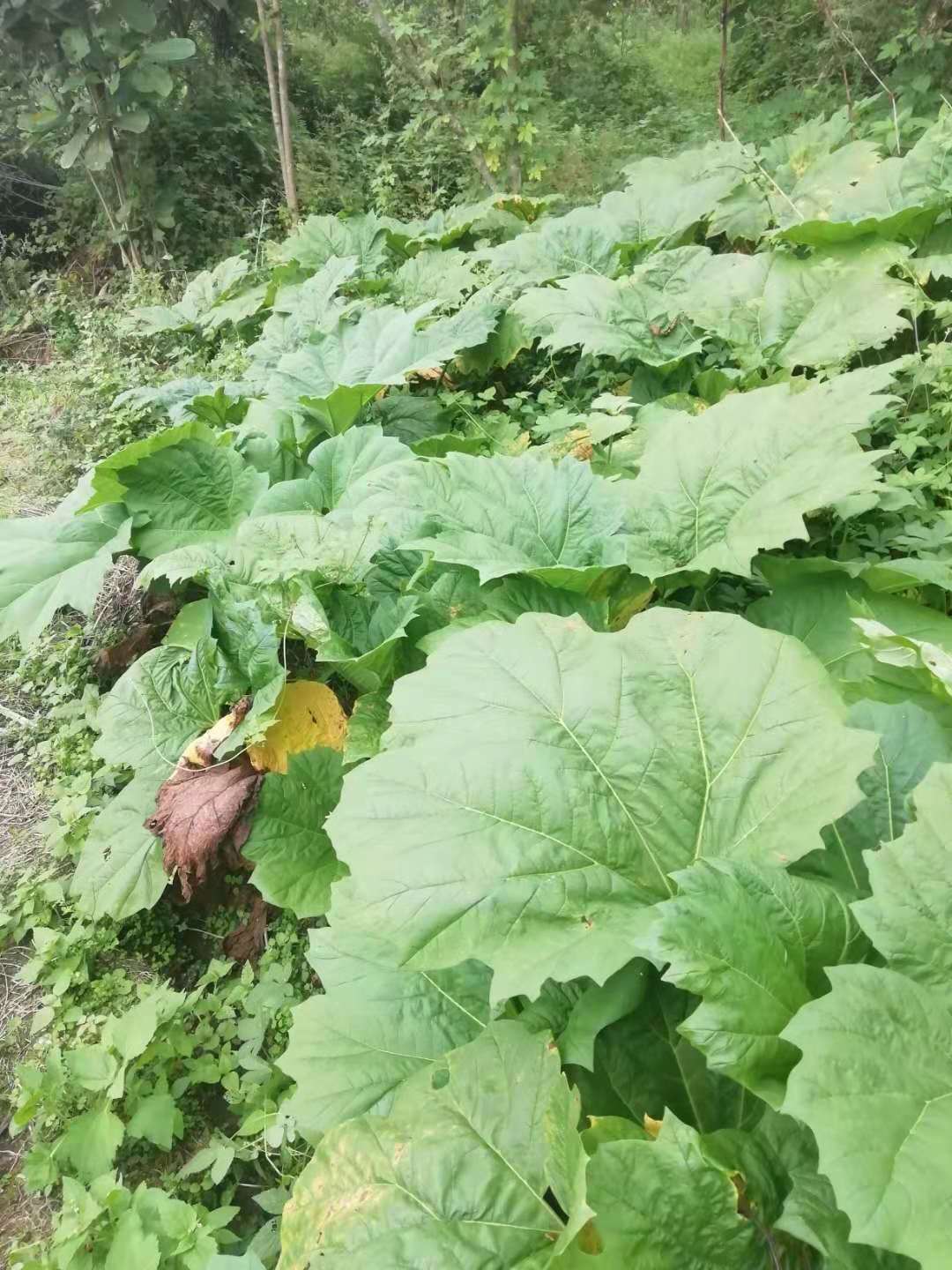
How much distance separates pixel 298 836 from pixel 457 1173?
1.00 meters

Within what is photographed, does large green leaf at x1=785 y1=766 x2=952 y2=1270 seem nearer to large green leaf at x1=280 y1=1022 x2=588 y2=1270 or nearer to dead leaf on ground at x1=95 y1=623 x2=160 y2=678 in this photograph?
large green leaf at x1=280 y1=1022 x2=588 y2=1270

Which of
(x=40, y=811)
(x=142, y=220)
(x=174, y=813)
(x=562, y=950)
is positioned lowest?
(x=40, y=811)

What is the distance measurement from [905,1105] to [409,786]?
830 millimetres

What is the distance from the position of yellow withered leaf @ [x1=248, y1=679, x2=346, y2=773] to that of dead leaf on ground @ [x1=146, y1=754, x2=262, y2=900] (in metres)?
0.06

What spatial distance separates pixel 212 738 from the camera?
237 cm

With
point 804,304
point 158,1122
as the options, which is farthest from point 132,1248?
point 804,304

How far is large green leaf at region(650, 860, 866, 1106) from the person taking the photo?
3.63ft

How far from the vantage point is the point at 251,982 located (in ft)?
6.91

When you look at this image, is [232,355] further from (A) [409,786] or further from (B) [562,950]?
(B) [562,950]

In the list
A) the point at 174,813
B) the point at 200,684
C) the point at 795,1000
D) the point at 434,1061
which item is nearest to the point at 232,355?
the point at 200,684

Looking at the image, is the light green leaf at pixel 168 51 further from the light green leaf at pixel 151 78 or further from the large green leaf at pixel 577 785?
the large green leaf at pixel 577 785

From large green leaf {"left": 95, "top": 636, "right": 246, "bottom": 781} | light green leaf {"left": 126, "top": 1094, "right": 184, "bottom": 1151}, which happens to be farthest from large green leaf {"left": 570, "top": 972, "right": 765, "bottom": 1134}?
large green leaf {"left": 95, "top": 636, "right": 246, "bottom": 781}

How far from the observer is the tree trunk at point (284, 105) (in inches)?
215

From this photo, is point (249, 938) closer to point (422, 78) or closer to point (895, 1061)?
point (895, 1061)
